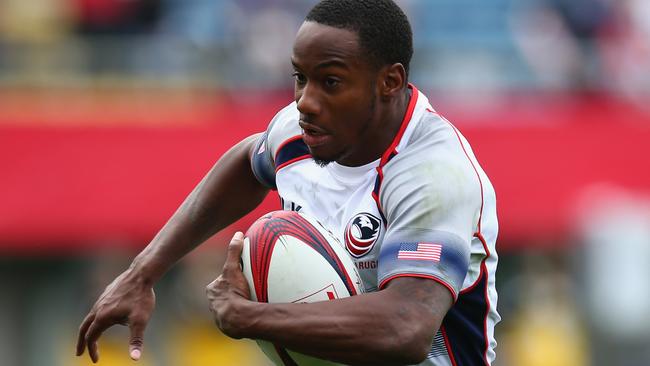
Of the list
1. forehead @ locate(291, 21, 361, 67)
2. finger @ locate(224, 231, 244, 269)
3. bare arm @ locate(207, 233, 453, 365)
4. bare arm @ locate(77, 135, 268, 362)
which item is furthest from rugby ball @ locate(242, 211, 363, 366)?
bare arm @ locate(77, 135, 268, 362)

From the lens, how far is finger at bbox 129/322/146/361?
5254 millimetres

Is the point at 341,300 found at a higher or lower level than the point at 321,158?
lower

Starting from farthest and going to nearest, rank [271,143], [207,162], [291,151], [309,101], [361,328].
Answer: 1. [207,162]
2. [271,143]
3. [291,151]
4. [309,101]
5. [361,328]

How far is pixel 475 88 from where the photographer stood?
1327cm

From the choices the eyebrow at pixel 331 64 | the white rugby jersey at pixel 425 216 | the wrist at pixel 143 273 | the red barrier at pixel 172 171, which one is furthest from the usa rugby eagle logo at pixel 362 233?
the red barrier at pixel 172 171

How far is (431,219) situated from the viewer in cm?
473

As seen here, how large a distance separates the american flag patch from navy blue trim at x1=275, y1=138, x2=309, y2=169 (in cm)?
82

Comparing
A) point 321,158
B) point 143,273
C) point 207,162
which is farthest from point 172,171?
point 321,158

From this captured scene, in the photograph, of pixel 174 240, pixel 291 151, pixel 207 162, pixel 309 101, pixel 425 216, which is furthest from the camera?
pixel 207 162

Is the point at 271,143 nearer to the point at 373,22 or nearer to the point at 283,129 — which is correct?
the point at 283,129

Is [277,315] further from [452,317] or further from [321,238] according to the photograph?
[452,317]

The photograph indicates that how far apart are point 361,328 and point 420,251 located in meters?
0.33

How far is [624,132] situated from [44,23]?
5.54 metres

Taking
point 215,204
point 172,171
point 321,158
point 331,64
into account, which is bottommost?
point 172,171
